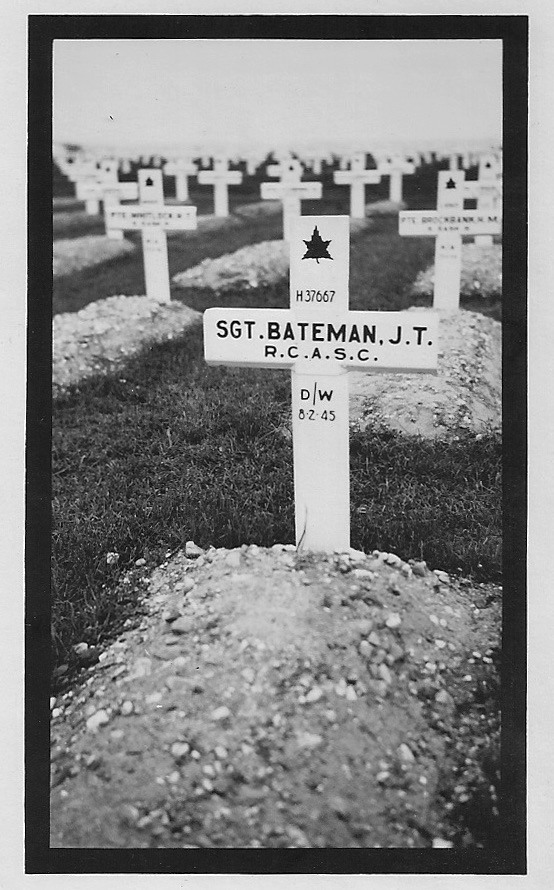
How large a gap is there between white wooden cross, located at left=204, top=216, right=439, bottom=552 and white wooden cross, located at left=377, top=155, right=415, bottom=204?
2.13 metres

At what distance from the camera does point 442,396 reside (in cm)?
403

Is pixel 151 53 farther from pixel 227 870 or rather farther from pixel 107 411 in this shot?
pixel 227 870

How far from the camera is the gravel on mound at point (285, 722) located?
8.54 ft

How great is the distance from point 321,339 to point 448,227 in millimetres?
2368

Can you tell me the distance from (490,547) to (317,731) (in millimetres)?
1161

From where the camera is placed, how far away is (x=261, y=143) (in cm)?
414

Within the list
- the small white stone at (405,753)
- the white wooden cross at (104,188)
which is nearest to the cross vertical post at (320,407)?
the small white stone at (405,753)

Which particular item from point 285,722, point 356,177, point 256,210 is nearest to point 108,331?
point 256,210

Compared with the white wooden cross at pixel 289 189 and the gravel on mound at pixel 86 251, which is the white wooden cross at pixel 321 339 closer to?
the white wooden cross at pixel 289 189

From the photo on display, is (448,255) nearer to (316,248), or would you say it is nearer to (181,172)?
(181,172)

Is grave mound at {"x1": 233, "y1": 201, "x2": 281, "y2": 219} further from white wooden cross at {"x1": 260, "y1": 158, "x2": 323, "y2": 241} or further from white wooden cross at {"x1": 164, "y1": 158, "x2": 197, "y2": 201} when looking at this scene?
white wooden cross at {"x1": 164, "y1": 158, "x2": 197, "y2": 201}

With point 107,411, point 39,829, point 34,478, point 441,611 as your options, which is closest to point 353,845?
point 441,611

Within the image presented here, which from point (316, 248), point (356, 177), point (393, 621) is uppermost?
point (356, 177)

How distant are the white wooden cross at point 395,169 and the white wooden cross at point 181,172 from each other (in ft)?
4.11
